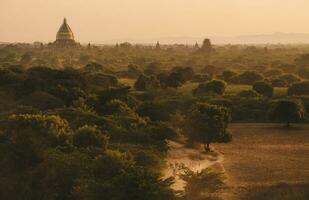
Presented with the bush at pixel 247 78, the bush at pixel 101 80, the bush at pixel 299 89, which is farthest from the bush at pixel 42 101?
the bush at pixel 247 78

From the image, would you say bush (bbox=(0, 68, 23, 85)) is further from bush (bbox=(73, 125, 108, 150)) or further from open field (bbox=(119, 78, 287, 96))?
bush (bbox=(73, 125, 108, 150))

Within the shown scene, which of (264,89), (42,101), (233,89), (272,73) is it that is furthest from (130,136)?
(272,73)

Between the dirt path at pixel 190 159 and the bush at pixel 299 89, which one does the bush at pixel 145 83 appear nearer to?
A: the bush at pixel 299 89

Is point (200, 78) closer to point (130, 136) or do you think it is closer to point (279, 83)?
point (279, 83)

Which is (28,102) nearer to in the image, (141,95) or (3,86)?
(3,86)

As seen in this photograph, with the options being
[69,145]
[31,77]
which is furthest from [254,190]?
[31,77]

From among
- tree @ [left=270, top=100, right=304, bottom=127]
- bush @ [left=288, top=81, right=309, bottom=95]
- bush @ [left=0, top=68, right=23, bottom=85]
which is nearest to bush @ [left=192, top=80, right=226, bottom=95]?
bush @ [left=288, top=81, right=309, bottom=95]
